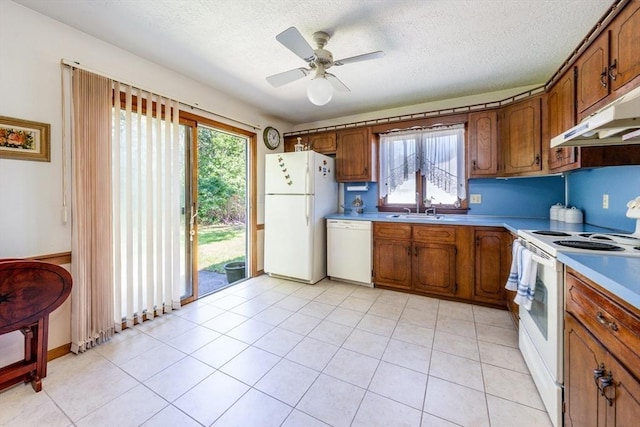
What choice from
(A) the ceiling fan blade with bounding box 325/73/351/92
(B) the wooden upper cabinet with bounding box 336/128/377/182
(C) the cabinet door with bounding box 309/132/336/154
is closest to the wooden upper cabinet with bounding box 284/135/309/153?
(C) the cabinet door with bounding box 309/132/336/154

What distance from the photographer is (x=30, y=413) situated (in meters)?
1.43

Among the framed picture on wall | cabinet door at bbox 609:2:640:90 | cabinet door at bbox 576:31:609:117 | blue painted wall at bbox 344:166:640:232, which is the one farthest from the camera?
blue painted wall at bbox 344:166:640:232

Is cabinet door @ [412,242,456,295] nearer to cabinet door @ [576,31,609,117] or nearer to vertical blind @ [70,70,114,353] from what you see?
cabinet door @ [576,31,609,117]

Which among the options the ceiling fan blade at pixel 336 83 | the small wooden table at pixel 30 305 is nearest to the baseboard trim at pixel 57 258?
the small wooden table at pixel 30 305

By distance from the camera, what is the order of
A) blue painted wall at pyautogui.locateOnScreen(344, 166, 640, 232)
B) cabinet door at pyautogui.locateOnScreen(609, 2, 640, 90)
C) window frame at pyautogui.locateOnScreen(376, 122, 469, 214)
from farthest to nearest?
window frame at pyautogui.locateOnScreen(376, 122, 469, 214), blue painted wall at pyautogui.locateOnScreen(344, 166, 640, 232), cabinet door at pyautogui.locateOnScreen(609, 2, 640, 90)

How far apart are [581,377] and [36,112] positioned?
3561 millimetres

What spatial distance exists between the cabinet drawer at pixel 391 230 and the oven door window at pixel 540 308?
1547mm

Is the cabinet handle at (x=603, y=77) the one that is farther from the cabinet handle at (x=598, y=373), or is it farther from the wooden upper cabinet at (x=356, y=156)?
the wooden upper cabinet at (x=356, y=156)

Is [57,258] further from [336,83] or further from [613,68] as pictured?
[613,68]

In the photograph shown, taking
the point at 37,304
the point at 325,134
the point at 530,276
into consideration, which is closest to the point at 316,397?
the point at 530,276

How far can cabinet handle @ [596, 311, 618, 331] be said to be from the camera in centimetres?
88

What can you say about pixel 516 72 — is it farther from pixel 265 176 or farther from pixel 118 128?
pixel 118 128

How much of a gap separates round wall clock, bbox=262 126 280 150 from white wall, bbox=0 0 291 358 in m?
2.06

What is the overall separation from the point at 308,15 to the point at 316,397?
257 centimetres
